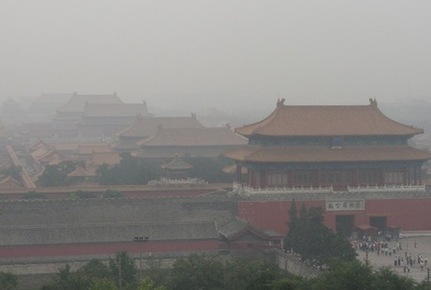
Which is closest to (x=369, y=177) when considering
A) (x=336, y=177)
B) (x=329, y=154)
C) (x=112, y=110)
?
(x=336, y=177)

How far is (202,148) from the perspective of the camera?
2094 inches

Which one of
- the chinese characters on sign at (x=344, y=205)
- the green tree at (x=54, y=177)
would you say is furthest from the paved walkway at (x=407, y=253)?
the green tree at (x=54, y=177)

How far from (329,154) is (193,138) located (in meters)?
19.7

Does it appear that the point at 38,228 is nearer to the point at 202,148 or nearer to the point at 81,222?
the point at 81,222

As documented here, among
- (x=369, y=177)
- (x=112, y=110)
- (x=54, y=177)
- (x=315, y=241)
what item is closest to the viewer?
(x=315, y=241)

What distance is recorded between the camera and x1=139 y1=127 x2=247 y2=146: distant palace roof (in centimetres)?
5231

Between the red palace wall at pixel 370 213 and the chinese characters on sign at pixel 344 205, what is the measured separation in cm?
14

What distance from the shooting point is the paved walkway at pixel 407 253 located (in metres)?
27.0

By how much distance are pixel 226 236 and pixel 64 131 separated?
58643mm

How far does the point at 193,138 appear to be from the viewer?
53438mm

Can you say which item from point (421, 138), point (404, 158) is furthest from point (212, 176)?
point (421, 138)

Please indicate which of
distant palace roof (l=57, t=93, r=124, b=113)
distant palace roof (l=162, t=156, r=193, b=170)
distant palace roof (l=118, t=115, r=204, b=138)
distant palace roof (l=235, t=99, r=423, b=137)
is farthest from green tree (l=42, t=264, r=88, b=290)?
distant palace roof (l=57, t=93, r=124, b=113)

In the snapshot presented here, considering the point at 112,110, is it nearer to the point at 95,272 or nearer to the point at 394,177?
the point at 394,177

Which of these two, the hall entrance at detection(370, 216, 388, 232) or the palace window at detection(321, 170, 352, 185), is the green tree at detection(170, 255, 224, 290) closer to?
the palace window at detection(321, 170, 352, 185)
